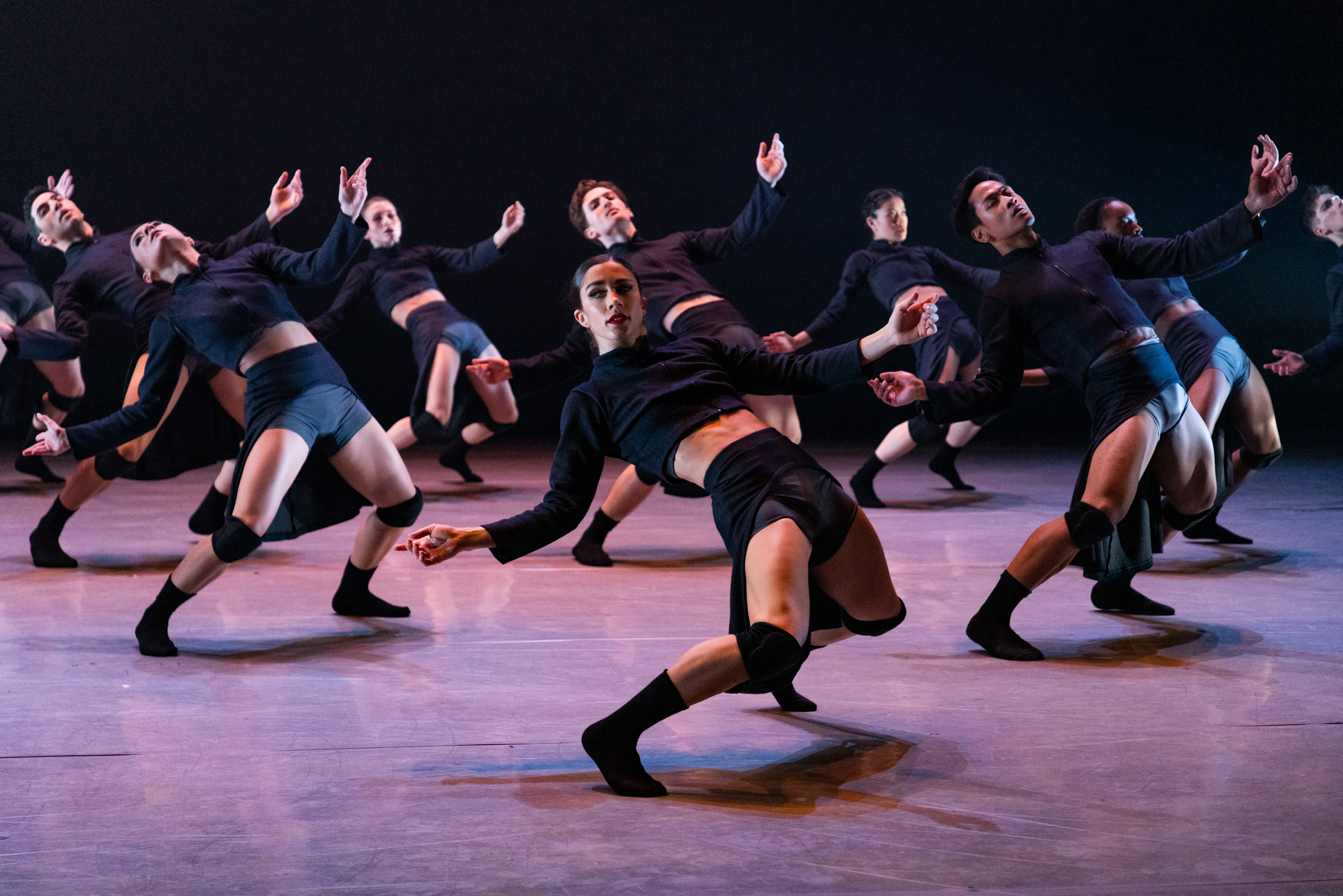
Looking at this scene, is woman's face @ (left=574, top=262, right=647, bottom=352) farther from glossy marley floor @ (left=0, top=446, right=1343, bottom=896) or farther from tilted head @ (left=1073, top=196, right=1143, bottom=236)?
tilted head @ (left=1073, top=196, right=1143, bottom=236)

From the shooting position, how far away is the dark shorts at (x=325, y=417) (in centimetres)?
333

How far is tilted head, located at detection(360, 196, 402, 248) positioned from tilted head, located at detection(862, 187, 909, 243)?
220 cm

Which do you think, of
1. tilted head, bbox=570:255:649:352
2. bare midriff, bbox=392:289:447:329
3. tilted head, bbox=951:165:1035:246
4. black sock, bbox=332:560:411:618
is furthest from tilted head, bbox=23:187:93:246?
tilted head, bbox=951:165:1035:246

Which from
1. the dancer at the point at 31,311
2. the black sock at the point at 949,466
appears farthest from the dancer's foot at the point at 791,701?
the dancer at the point at 31,311

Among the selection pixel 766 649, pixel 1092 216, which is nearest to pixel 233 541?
pixel 766 649

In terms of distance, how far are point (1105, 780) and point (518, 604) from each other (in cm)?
198

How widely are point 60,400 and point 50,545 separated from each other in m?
2.22

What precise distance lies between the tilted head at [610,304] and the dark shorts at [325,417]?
0.97m

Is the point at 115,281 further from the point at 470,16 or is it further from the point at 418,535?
the point at 470,16

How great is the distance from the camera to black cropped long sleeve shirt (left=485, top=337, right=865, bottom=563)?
8.00 feet

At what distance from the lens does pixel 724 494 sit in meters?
2.43

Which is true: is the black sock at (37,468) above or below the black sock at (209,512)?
below

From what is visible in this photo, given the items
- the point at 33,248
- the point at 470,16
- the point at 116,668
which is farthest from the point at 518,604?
the point at 470,16

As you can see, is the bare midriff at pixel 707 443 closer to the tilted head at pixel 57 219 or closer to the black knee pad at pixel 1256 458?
the black knee pad at pixel 1256 458
